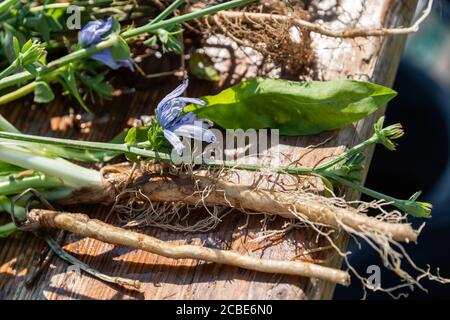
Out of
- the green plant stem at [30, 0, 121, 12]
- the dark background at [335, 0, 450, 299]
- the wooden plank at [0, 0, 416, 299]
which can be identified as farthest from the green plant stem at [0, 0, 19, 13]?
the dark background at [335, 0, 450, 299]

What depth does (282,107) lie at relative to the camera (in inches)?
33.7

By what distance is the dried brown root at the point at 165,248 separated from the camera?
736 mm

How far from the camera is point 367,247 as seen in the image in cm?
136

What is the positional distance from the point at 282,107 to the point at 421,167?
2.26 feet

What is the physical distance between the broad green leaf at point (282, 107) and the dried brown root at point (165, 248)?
0.16 metres

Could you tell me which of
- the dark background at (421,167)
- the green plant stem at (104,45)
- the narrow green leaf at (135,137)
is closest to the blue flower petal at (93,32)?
the green plant stem at (104,45)

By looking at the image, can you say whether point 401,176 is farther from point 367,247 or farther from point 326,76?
point 326,76

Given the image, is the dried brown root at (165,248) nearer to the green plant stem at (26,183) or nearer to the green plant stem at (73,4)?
the green plant stem at (26,183)

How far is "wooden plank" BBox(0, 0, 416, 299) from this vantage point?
77cm

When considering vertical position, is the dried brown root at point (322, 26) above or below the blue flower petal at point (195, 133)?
above

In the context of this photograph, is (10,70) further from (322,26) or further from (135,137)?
(322,26)

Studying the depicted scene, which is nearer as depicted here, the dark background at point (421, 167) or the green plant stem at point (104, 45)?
the green plant stem at point (104, 45)

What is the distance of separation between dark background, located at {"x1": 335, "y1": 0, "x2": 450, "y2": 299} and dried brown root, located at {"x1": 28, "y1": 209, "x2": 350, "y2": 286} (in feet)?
2.08
